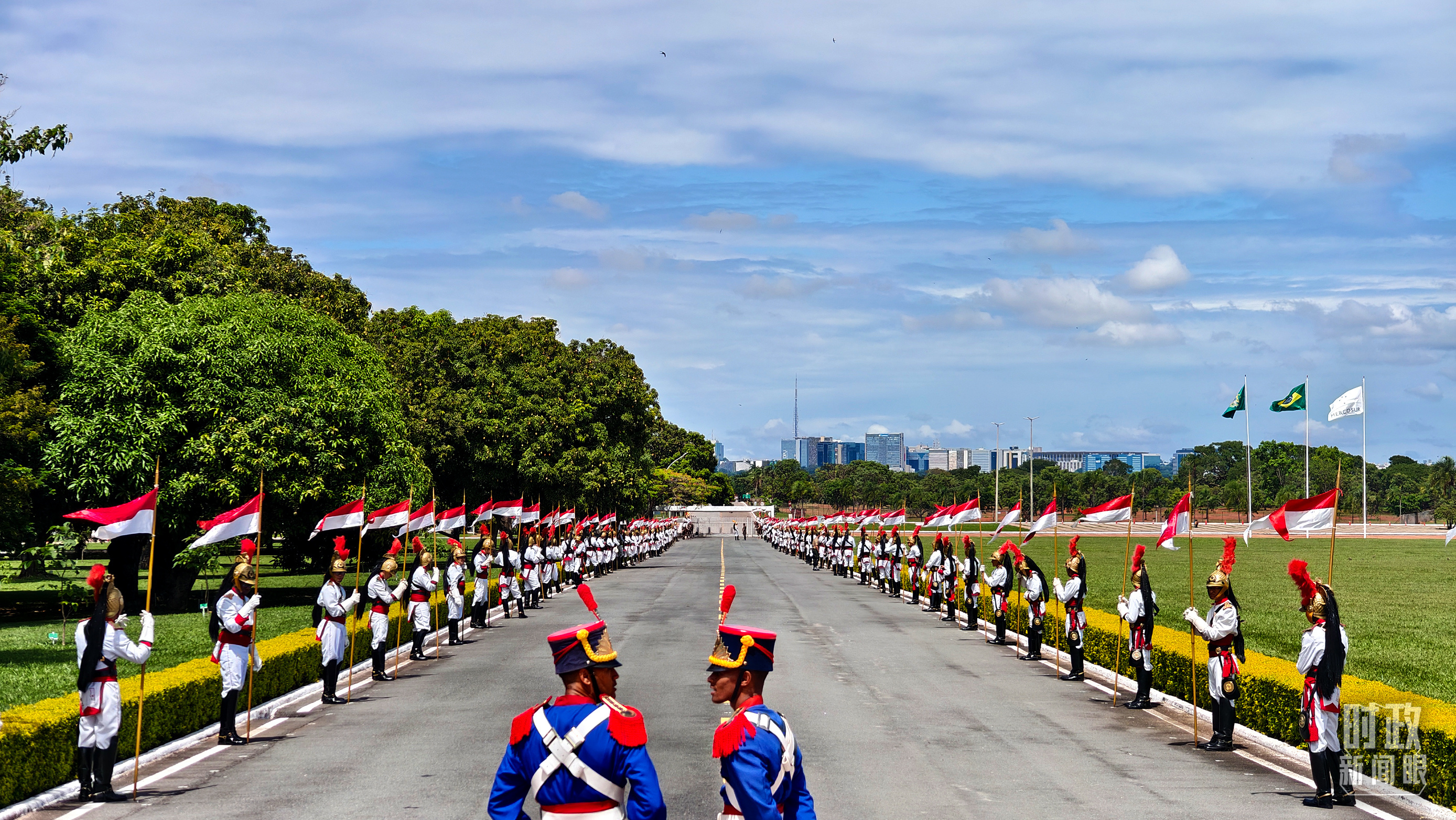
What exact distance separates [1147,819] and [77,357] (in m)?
27.2

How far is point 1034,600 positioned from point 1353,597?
23.3m

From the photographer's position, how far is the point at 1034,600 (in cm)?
2211

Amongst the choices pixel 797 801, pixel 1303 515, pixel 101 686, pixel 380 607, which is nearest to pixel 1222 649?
pixel 1303 515

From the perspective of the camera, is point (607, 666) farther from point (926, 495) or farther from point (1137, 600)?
point (926, 495)

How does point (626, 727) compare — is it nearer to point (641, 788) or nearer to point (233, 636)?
point (641, 788)

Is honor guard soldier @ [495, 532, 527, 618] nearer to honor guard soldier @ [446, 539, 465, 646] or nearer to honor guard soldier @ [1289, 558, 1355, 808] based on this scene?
honor guard soldier @ [446, 539, 465, 646]

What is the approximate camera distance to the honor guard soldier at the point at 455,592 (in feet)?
80.6

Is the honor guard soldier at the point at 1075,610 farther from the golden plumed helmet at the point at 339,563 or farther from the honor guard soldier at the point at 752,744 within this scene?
the honor guard soldier at the point at 752,744

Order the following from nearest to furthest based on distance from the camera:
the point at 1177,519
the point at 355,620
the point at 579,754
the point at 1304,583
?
the point at 579,754 → the point at 1304,583 → the point at 1177,519 → the point at 355,620

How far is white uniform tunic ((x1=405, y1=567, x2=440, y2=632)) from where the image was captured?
21.4m

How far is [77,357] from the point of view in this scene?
28.9m

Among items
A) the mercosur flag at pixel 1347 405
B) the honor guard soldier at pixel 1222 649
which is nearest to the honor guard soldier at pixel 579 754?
the honor guard soldier at pixel 1222 649

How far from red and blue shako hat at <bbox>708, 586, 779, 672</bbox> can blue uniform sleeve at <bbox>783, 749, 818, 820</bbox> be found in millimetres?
462

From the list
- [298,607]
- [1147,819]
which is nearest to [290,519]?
[298,607]
